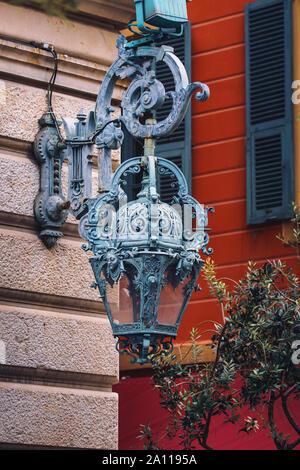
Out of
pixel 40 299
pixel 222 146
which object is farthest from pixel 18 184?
pixel 222 146

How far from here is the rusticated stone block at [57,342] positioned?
22.1ft

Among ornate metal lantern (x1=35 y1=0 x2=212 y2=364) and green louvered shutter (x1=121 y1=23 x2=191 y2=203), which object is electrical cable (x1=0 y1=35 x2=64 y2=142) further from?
green louvered shutter (x1=121 y1=23 x2=191 y2=203)

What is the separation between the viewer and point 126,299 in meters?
5.71

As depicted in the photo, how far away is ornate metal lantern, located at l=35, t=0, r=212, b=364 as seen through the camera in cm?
560

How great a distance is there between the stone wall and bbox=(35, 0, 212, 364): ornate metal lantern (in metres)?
0.82

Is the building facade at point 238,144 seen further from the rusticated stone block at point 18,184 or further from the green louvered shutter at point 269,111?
the rusticated stone block at point 18,184

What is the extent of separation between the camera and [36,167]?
7.02 metres

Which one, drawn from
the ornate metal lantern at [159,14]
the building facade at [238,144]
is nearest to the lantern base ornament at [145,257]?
the ornate metal lantern at [159,14]

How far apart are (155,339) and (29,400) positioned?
1.38 m

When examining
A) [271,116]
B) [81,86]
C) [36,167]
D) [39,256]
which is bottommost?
[39,256]

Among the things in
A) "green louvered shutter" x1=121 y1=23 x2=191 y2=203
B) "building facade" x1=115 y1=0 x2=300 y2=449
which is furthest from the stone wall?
"green louvered shutter" x1=121 y1=23 x2=191 y2=203
